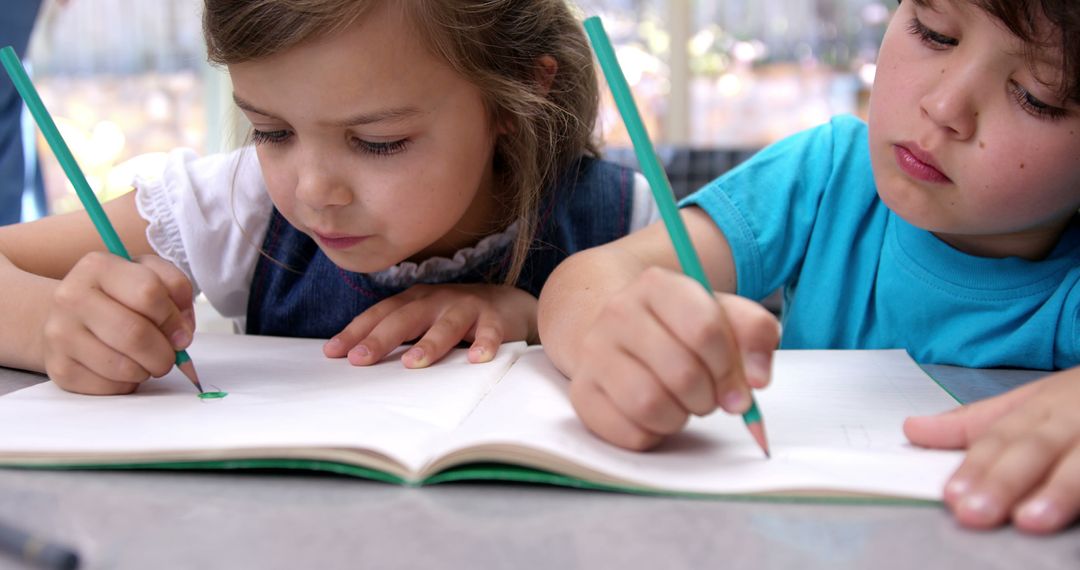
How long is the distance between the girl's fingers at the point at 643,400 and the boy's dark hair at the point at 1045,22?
34cm

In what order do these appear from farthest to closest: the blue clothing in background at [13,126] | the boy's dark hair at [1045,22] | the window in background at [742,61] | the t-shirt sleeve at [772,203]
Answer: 1. the window in background at [742,61]
2. the blue clothing in background at [13,126]
3. the t-shirt sleeve at [772,203]
4. the boy's dark hair at [1045,22]

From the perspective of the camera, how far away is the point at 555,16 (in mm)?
961

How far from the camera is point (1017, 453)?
0.45m

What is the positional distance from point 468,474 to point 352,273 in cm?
59

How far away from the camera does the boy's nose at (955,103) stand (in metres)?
0.65

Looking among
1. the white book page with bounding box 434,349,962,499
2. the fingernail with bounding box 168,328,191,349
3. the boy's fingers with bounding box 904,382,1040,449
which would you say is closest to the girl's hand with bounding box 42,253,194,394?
the fingernail with bounding box 168,328,191,349

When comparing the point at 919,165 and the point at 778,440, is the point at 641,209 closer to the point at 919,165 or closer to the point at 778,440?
the point at 919,165

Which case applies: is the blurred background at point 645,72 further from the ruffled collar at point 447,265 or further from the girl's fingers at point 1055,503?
the girl's fingers at point 1055,503

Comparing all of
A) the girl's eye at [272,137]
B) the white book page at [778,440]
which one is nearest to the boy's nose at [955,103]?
the white book page at [778,440]

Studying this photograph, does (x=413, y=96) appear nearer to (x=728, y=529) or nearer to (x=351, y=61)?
(x=351, y=61)

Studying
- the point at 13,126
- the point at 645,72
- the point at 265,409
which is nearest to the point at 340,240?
the point at 265,409

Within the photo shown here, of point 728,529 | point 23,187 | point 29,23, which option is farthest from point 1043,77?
point 23,187

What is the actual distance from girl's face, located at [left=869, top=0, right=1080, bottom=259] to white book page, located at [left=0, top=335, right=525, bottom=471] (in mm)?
329

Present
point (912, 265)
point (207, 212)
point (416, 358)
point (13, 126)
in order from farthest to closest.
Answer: point (13, 126) → point (207, 212) → point (912, 265) → point (416, 358)
